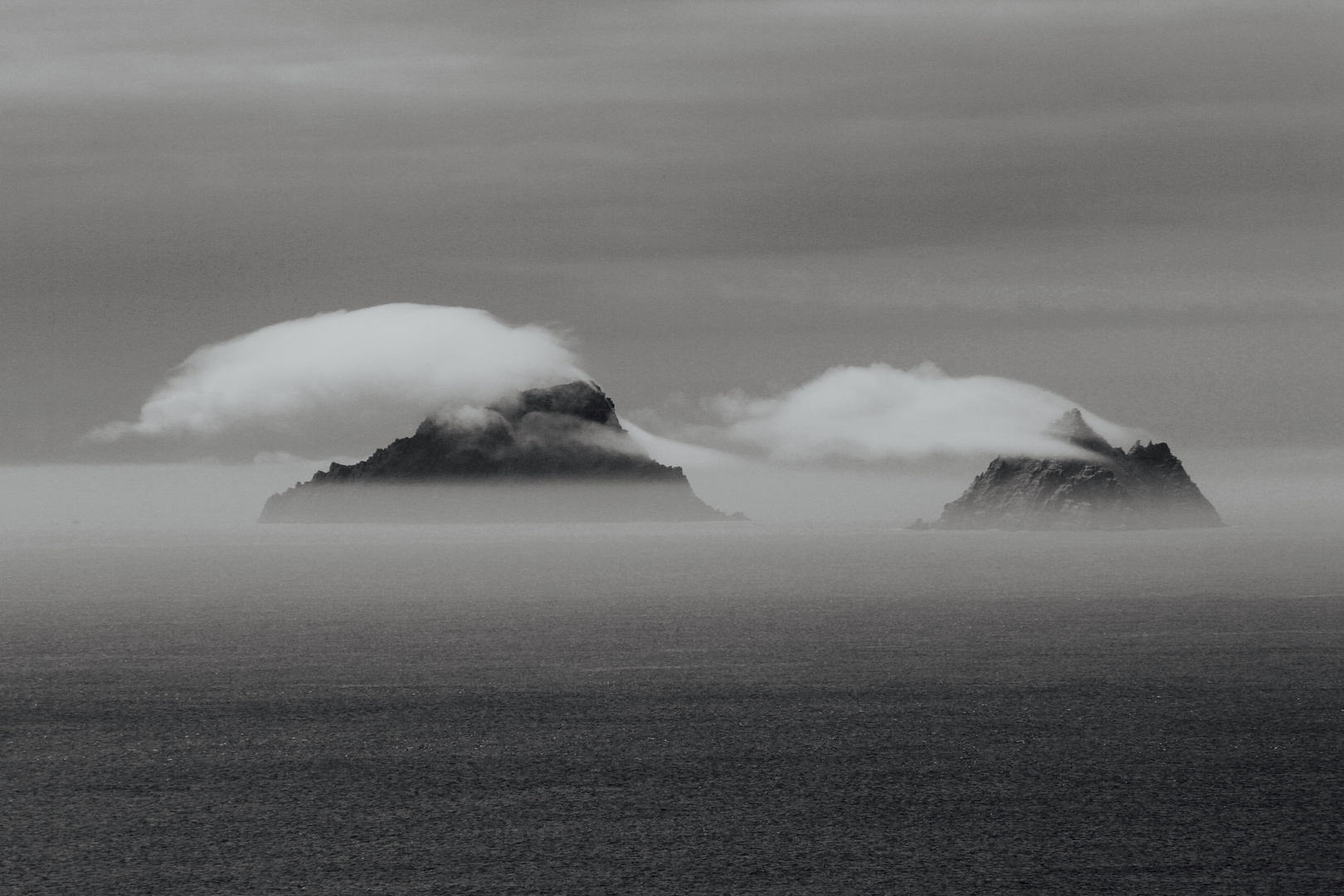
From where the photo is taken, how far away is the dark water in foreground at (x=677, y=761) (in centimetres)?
1305

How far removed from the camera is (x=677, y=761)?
1839 cm

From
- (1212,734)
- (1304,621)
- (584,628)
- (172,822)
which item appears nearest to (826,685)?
(1212,734)

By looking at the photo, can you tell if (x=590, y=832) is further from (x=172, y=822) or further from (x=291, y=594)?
(x=291, y=594)

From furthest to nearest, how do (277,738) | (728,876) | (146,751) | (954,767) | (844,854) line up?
1. (277,738)
2. (146,751)
3. (954,767)
4. (844,854)
5. (728,876)

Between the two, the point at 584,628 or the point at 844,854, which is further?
the point at 584,628

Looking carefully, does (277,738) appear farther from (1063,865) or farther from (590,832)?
(1063,865)

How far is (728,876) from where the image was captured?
498 inches

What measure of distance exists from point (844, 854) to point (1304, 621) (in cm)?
3657

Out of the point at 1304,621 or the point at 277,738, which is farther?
the point at 1304,621

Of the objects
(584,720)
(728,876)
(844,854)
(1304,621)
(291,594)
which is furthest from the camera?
(291,594)

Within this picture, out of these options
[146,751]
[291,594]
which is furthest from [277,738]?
[291,594]

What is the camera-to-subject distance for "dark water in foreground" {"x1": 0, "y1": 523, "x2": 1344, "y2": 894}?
13055mm

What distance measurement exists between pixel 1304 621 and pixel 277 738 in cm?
3549

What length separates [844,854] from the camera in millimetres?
13516
